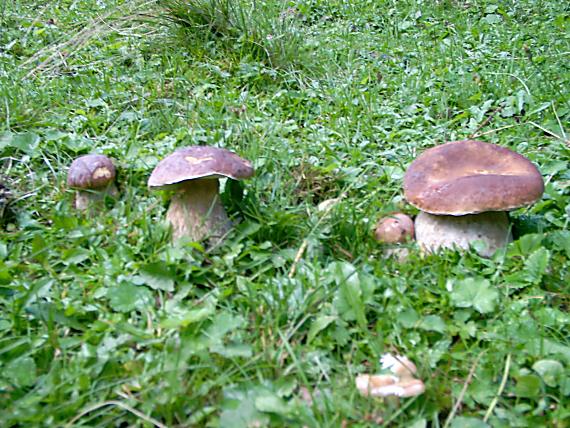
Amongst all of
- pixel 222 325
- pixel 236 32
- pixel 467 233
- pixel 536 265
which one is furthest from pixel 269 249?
pixel 236 32

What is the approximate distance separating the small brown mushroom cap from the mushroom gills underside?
0.08 metres

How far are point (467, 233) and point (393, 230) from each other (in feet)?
1.04

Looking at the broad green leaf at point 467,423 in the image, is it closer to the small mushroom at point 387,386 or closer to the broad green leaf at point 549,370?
the small mushroom at point 387,386

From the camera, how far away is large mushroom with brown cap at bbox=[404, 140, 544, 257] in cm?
220

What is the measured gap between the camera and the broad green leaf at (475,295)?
2.00 m

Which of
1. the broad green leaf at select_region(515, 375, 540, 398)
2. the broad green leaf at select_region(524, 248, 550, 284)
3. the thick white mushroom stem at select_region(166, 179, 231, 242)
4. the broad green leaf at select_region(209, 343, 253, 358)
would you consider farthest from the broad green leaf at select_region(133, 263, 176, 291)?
the broad green leaf at select_region(524, 248, 550, 284)

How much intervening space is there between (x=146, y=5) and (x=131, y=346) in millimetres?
4127

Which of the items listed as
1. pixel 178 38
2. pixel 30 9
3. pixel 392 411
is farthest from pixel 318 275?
pixel 30 9

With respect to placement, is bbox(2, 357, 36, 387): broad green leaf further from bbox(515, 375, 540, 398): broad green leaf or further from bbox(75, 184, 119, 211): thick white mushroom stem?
bbox(515, 375, 540, 398): broad green leaf

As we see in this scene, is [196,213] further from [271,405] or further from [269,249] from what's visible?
[271,405]

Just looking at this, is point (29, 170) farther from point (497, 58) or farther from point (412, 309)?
point (497, 58)

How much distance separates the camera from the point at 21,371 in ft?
5.65

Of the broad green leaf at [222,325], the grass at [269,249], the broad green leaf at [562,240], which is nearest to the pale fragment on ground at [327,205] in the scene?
the grass at [269,249]

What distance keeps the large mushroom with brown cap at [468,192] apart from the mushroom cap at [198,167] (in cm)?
77
